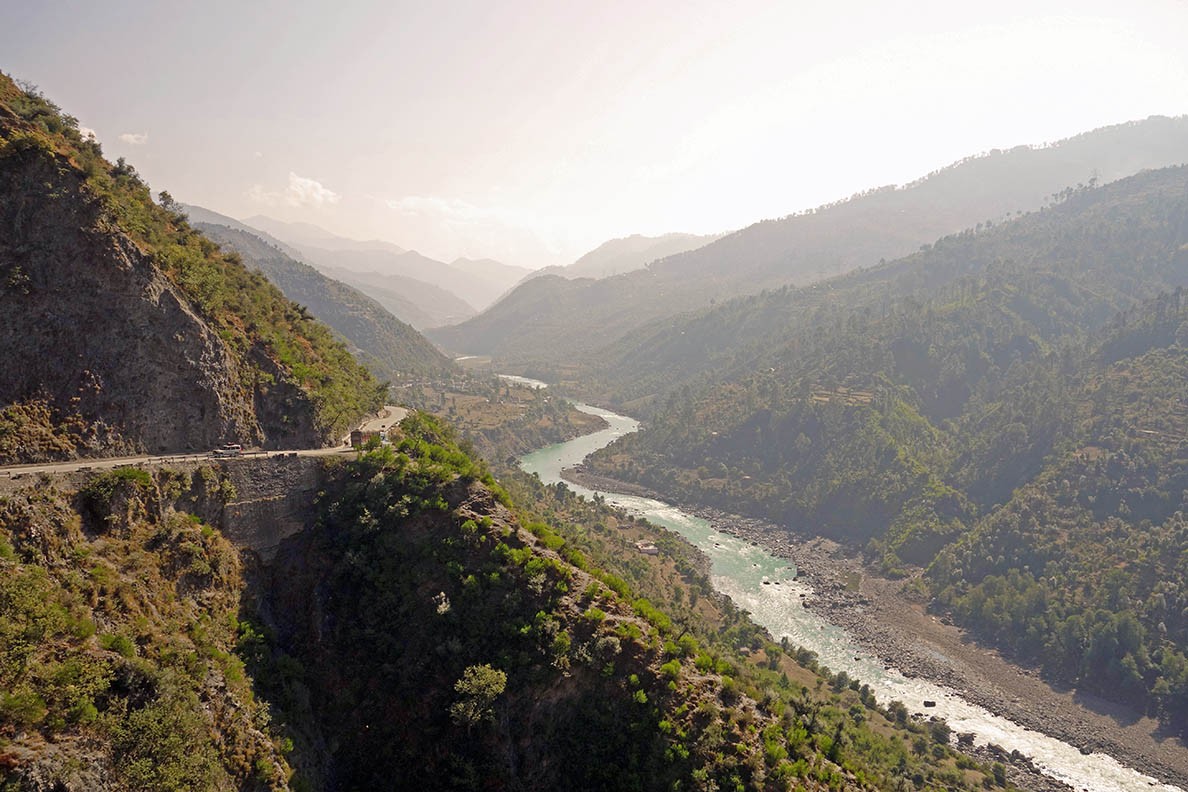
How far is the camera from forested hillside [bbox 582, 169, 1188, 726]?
69.1 meters

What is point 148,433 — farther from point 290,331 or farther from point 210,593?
point 290,331

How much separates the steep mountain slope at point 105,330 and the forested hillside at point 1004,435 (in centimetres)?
8080

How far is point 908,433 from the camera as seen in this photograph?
364 feet

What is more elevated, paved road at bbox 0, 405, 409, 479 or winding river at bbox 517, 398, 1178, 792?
paved road at bbox 0, 405, 409, 479

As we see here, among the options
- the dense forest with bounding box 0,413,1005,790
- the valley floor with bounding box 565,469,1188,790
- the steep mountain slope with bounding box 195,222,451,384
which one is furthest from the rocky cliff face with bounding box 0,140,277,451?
the steep mountain slope with bounding box 195,222,451,384

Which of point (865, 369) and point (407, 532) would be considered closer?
point (407, 532)

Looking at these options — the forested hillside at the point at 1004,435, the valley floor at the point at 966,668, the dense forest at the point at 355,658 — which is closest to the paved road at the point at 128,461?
the dense forest at the point at 355,658

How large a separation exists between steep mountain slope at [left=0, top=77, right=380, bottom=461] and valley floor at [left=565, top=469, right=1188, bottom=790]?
2564 inches

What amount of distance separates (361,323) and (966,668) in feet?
546

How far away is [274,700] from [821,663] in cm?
5590

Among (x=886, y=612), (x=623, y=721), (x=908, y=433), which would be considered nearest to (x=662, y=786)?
(x=623, y=721)

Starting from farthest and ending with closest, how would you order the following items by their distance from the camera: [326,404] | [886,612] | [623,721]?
[886,612] < [326,404] < [623,721]

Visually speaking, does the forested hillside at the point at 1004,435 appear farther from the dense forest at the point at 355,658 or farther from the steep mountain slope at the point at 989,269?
the dense forest at the point at 355,658

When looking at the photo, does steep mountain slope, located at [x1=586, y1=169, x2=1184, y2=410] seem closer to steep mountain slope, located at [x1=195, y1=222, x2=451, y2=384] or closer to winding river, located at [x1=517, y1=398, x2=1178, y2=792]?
steep mountain slope, located at [x1=195, y1=222, x2=451, y2=384]
